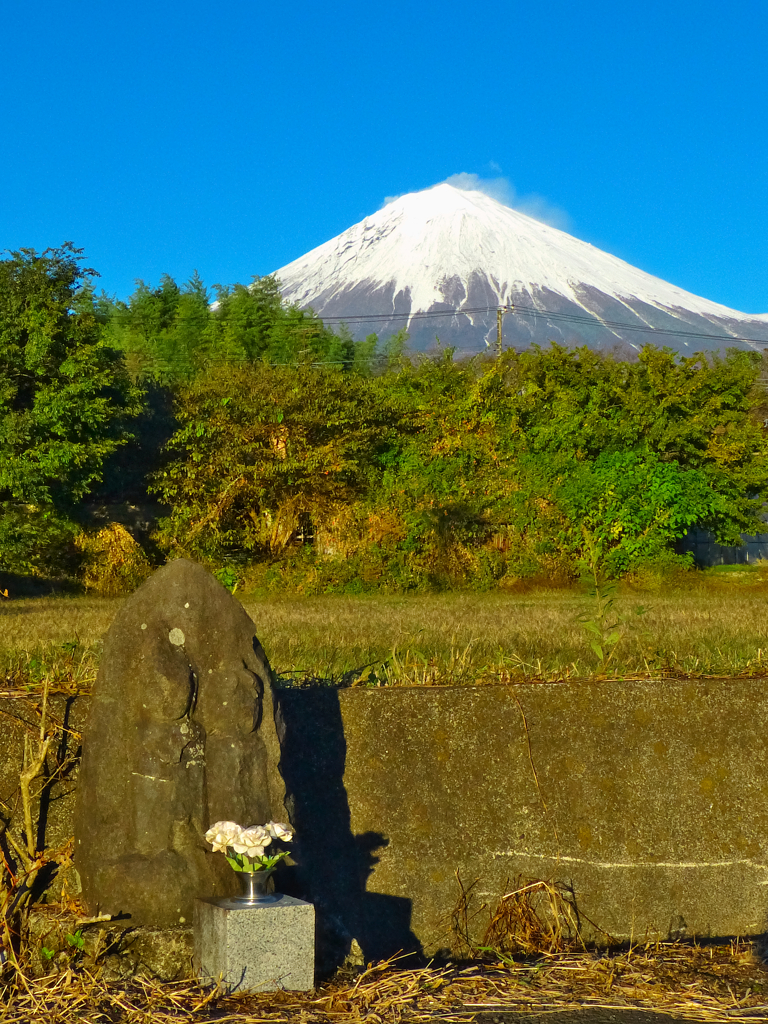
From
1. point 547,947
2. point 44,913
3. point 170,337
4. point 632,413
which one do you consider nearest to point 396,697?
point 547,947

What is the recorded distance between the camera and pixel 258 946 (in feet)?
13.2

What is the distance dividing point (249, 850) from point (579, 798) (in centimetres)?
213

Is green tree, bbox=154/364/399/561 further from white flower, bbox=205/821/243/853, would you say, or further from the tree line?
white flower, bbox=205/821/243/853

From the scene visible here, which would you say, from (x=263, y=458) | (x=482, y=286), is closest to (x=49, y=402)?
(x=263, y=458)

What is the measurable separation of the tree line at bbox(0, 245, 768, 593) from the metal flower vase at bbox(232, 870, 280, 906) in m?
19.7

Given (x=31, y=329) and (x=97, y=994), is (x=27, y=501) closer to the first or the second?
(x=31, y=329)

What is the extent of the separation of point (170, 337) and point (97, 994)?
4498 cm

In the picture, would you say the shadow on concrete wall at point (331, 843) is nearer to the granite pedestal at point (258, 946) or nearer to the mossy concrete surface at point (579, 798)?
the mossy concrete surface at point (579, 798)

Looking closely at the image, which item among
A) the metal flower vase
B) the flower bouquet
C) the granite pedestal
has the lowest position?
the granite pedestal

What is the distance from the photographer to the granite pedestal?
13.1 feet

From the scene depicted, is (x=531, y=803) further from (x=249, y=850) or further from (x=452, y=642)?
Answer: (x=452, y=642)

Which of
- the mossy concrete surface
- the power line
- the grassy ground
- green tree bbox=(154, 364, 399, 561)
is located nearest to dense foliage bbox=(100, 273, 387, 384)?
green tree bbox=(154, 364, 399, 561)

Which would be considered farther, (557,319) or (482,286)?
(482,286)

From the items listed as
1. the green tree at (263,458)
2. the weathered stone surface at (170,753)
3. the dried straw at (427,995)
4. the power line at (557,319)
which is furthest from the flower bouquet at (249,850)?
the power line at (557,319)
